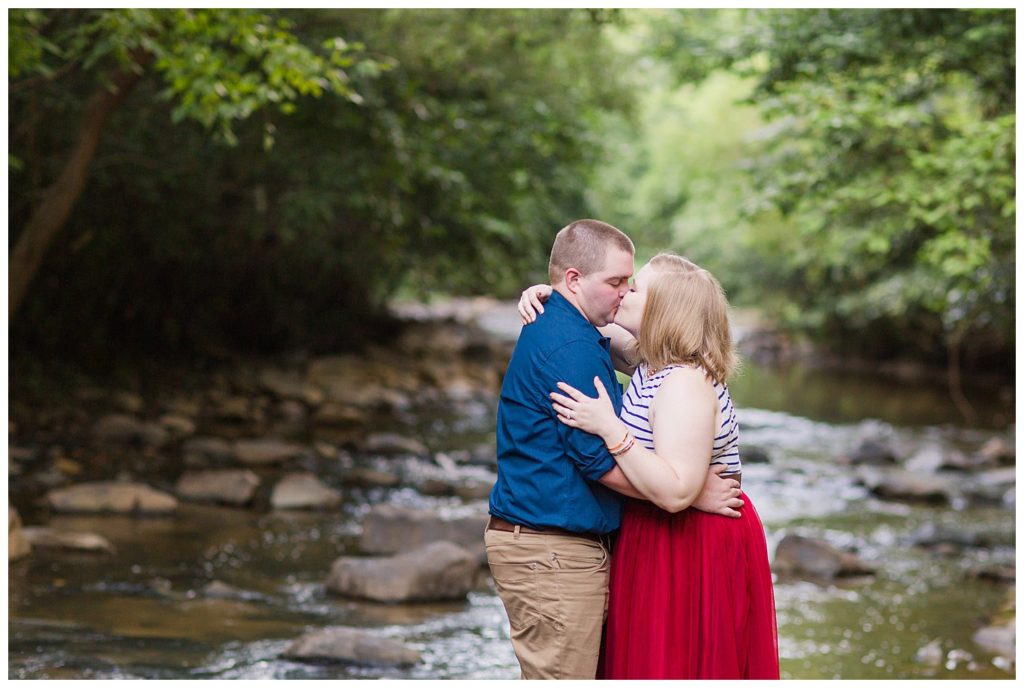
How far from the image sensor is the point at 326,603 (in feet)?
27.1

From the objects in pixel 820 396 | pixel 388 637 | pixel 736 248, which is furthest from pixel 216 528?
pixel 736 248

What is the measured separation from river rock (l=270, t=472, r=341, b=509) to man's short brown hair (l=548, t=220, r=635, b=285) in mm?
8276

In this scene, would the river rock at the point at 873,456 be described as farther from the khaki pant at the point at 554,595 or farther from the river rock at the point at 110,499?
the khaki pant at the point at 554,595

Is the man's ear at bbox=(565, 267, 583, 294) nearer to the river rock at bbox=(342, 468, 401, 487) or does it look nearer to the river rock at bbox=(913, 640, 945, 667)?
the river rock at bbox=(913, 640, 945, 667)

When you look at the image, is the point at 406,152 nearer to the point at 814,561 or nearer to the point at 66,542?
the point at 66,542

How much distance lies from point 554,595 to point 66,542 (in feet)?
21.6

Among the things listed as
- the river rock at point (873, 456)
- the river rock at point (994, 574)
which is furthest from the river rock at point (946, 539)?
the river rock at point (873, 456)

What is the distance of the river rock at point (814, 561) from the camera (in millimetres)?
9914

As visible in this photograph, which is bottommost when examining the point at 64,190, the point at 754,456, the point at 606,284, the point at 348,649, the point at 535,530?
the point at 348,649

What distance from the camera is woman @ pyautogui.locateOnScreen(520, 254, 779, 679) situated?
3.50 metres

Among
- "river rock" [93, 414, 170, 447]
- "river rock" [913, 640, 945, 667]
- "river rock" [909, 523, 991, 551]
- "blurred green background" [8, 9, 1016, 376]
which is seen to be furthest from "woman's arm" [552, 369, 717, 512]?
"river rock" [93, 414, 170, 447]

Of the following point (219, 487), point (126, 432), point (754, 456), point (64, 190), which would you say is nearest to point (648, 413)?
point (64, 190)

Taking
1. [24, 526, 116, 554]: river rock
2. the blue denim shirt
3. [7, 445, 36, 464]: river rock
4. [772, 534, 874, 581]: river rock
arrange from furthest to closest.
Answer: [7, 445, 36, 464]: river rock, [772, 534, 874, 581]: river rock, [24, 526, 116, 554]: river rock, the blue denim shirt

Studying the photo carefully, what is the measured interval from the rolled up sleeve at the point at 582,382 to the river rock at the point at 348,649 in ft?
12.2
